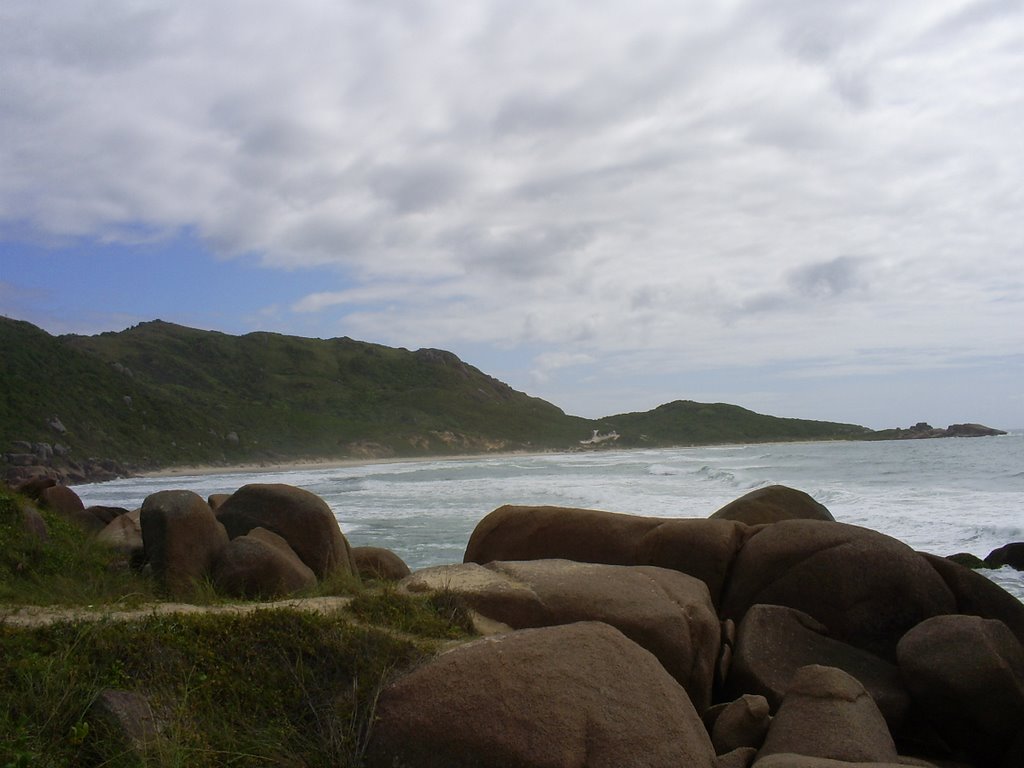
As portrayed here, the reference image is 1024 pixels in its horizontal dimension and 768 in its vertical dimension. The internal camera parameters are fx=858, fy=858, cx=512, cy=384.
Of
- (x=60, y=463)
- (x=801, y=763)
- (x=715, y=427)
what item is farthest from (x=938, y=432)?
(x=801, y=763)

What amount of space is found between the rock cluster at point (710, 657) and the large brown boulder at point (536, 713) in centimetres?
1

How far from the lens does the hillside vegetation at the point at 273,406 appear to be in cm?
6228

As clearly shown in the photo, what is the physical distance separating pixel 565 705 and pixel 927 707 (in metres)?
3.61

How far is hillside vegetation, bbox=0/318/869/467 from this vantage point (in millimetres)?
62281

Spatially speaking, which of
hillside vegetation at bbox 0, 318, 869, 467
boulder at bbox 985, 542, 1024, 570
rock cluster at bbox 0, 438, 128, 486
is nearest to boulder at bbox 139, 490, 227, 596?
boulder at bbox 985, 542, 1024, 570

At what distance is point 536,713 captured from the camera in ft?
15.6

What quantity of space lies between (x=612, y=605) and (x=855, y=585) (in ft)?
9.06

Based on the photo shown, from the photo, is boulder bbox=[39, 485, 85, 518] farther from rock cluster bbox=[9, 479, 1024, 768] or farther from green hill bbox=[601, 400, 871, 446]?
green hill bbox=[601, 400, 871, 446]

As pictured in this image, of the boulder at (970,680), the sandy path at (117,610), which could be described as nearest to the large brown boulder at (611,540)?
the boulder at (970,680)

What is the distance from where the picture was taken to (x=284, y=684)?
5203 mm

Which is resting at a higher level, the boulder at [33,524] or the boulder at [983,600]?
the boulder at [33,524]

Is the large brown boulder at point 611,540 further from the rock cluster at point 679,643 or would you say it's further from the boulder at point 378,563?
the boulder at point 378,563

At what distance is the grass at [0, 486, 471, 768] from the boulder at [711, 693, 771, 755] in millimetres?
1944

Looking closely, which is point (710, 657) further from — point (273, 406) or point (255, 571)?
point (273, 406)
